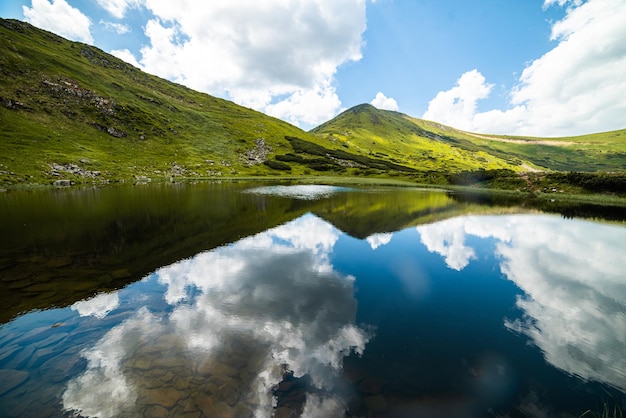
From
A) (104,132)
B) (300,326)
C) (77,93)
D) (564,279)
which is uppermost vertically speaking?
(77,93)

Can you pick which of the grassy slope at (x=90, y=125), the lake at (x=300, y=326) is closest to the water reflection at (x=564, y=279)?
the lake at (x=300, y=326)

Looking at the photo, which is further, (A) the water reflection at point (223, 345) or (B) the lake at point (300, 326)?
(B) the lake at point (300, 326)

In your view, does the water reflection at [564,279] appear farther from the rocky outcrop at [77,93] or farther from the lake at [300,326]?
the rocky outcrop at [77,93]

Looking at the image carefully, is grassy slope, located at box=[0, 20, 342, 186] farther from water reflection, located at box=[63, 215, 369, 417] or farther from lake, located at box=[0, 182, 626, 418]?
water reflection, located at box=[63, 215, 369, 417]

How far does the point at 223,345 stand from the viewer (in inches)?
407

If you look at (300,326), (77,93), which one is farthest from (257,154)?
(300,326)

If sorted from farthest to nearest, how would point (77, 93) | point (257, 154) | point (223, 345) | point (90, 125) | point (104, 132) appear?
point (257, 154) → point (77, 93) → point (104, 132) → point (90, 125) → point (223, 345)

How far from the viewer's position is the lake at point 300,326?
8102 mm

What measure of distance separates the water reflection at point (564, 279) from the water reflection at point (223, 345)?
8.70 metres

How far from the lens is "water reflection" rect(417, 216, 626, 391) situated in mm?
10945

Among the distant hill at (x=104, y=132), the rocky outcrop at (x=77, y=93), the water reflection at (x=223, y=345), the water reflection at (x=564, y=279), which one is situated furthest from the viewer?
the rocky outcrop at (x=77, y=93)

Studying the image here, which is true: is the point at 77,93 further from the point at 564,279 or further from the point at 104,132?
the point at 564,279

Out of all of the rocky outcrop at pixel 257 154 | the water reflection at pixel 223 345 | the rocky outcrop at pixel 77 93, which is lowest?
the water reflection at pixel 223 345

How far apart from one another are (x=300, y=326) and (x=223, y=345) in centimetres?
336
